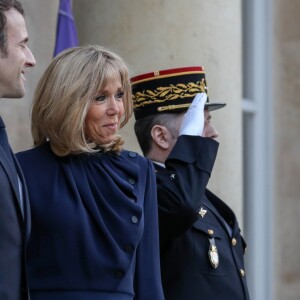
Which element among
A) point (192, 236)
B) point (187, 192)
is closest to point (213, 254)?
point (192, 236)

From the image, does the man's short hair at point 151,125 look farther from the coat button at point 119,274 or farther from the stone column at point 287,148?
the stone column at point 287,148

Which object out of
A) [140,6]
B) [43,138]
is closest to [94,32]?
[140,6]

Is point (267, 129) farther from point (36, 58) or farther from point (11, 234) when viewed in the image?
point (11, 234)

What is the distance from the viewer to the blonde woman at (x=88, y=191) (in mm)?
3654

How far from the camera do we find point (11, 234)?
3.37 meters

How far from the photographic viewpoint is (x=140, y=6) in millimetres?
5879

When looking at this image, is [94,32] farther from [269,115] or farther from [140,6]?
[269,115]

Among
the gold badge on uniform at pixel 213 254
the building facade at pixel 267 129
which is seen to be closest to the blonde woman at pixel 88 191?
the gold badge on uniform at pixel 213 254

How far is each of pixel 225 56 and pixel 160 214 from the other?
199 cm

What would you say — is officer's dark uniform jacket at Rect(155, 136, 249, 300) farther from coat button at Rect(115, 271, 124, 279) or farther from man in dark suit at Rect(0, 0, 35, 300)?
man in dark suit at Rect(0, 0, 35, 300)

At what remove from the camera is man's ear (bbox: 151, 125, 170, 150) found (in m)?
4.55

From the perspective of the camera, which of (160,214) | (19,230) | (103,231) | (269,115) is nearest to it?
(19,230)

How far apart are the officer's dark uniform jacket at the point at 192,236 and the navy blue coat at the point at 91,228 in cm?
27

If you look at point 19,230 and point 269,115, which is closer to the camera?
point 19,230
